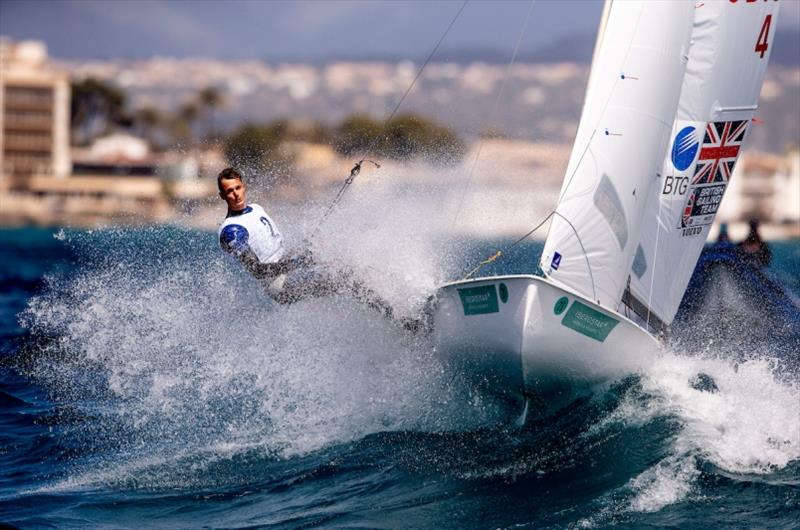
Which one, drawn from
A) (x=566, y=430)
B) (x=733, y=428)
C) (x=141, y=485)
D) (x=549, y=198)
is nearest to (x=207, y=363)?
(x=141, y=485)

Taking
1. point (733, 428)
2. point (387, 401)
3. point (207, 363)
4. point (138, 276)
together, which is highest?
point (138, 276)

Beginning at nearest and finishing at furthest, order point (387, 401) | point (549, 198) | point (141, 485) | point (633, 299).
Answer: point (141, 485), point (387, 401), point (633, 299), point (549, 198)

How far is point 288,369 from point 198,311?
1489mm

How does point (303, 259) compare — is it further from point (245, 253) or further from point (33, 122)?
point (33, 122)

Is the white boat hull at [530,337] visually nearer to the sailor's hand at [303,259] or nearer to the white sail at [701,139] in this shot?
the sailor's hand at [303,259]

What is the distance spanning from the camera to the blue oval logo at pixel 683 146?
30.8 feet

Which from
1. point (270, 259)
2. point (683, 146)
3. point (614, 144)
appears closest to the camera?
point (614, 144)

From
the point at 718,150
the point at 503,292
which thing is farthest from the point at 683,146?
the point at 503,292

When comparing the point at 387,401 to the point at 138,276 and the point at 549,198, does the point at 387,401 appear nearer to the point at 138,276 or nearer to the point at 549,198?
the point at 138,276

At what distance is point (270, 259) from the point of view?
898cm

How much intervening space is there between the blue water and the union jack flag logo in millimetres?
1535

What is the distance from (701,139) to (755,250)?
296 cm

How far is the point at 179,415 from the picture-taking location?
9.16 m

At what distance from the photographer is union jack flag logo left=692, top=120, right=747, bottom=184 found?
376 inches
